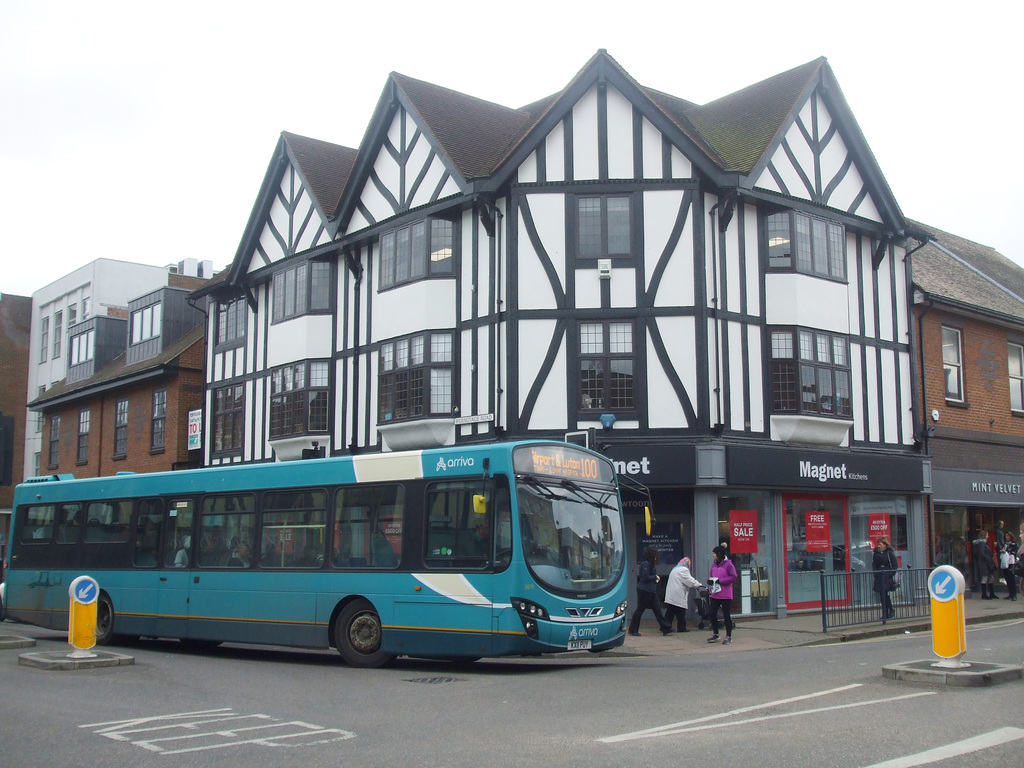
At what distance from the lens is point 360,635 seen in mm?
13992

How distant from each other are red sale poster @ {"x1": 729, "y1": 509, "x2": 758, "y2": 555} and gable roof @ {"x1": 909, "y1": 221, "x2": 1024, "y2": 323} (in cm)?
810

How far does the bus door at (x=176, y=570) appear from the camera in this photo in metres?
16.3

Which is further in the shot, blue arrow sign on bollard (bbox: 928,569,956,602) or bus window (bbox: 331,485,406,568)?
bus window (bbox: 331,485,406,568)

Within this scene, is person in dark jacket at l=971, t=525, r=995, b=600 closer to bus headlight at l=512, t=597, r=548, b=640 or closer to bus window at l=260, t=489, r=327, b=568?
bus headlight at l=512, t=597, r=548, b=640

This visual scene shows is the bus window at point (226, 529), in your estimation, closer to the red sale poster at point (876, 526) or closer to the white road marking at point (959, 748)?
the white road marking at point (959, 748)

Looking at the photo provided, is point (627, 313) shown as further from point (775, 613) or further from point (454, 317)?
point (775, 613)

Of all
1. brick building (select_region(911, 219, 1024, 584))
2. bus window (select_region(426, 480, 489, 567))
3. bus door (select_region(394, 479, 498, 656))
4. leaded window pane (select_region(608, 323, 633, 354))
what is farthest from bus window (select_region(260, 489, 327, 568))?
brick building (select_region(911, 219, 1024, 584))

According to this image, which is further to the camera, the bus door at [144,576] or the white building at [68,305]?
the white building at [68,305]

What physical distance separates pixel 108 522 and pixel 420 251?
27.8ft

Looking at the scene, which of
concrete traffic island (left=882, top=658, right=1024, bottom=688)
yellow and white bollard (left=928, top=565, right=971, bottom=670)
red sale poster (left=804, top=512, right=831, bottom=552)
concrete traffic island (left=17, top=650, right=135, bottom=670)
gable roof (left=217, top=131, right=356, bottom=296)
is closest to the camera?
concrete traffic island (left=882, top=658, right=1024, bottom=688)

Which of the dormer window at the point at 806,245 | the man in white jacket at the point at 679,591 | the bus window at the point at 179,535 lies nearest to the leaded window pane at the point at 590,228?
the dormer window at the point at 806,245

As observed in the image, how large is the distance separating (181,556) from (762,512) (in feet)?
36.5

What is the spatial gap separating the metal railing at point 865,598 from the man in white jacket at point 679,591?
7.50 feet

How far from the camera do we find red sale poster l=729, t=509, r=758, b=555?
2014 centimetres
